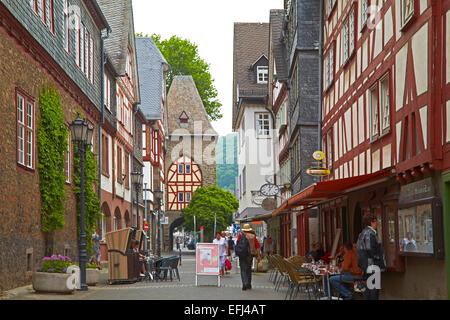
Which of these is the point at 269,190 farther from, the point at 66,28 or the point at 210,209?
the point at 210,209

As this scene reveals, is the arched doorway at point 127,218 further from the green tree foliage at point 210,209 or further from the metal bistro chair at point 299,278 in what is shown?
the green tree foliage at point 210,209

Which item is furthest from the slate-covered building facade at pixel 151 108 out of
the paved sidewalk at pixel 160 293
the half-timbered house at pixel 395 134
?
the paved sidewalk at pixel 160 293

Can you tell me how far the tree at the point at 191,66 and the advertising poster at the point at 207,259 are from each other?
164 ft

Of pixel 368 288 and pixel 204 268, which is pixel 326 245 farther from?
pixel 368 288

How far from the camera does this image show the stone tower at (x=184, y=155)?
77.6 m

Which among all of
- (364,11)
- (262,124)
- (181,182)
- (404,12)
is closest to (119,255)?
(364,11)

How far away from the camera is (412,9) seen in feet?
45.0

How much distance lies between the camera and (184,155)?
3098 inches

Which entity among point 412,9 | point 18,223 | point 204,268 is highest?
point 412,9

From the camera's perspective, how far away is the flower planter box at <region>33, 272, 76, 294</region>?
16.1 metres

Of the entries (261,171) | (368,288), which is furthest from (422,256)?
(261,171)

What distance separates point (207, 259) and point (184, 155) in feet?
193

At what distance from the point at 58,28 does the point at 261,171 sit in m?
30.3

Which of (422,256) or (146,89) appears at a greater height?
(146,89)
